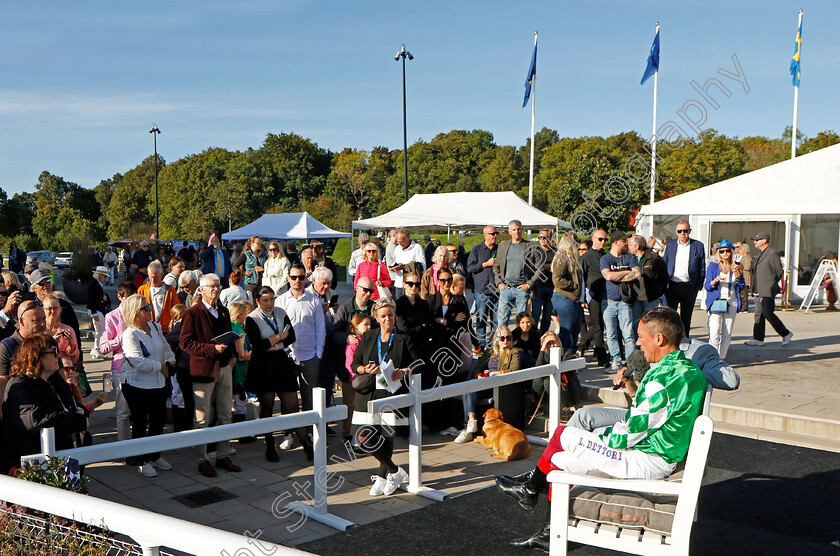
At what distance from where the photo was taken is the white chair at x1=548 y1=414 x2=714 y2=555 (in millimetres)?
3795

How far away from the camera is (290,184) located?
286 ft

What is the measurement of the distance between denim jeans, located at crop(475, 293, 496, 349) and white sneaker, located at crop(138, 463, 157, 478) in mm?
6123

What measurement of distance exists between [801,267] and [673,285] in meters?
10.4

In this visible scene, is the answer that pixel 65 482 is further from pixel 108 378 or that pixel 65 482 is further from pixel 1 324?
pixel 1 324

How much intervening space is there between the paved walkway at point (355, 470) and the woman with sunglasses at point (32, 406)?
1.17 meters

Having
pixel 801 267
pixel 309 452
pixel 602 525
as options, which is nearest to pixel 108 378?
pixel 309 452

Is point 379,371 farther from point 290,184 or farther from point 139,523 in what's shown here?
point 290,184

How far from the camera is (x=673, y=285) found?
1110 cm

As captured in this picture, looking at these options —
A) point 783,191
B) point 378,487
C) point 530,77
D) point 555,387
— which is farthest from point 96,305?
point 530,77

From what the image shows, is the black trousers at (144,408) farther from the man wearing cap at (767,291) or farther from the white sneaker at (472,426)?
the man wearing cap at (767,291)

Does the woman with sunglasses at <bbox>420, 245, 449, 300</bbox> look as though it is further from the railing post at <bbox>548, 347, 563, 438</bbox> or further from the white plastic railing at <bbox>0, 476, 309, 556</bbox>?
the white plastic railing at <bbox>0, 476, 309, 556</bbox>

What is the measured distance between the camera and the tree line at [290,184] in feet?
223

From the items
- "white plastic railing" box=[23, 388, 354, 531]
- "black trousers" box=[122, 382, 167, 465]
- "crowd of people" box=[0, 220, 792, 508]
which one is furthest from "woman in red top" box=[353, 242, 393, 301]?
"white plastic railing" box=[23, 388, 354, 531]

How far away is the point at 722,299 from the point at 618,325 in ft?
6.27
